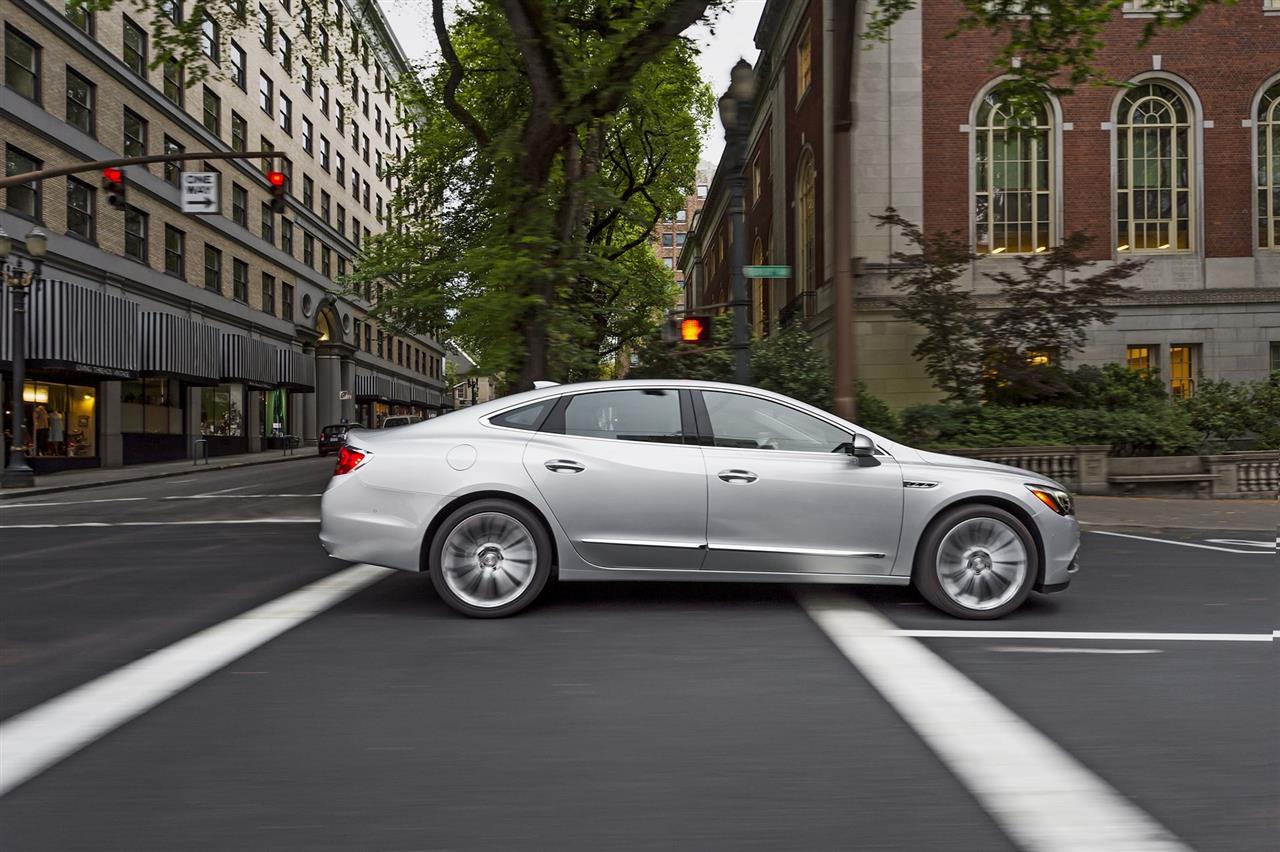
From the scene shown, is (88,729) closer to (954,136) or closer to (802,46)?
(954,136)

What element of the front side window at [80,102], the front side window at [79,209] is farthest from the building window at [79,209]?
the front side window at [80,102]

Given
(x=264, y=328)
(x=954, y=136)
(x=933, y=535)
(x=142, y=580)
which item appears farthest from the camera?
(x=264, y=328)

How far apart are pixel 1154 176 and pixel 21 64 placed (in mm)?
29494

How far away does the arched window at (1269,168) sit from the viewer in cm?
2255

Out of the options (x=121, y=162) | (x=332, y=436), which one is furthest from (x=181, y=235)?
(x=121, y=162)

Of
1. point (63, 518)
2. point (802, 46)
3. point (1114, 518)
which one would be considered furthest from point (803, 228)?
point (63, 518)

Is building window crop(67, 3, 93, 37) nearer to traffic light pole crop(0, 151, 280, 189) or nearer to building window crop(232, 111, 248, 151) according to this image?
building window crop(232, 111, 248, 151)

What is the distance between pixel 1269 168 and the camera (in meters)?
22.6

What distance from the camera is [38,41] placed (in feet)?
86.6

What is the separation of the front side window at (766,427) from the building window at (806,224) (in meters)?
20.0

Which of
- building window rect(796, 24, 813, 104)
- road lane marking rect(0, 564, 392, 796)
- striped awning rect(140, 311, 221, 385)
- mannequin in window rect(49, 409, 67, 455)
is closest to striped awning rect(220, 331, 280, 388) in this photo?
striped awning rect(140, 311, 221, 385)

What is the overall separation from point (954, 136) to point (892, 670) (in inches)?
792

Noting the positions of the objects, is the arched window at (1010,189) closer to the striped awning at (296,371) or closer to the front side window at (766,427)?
the front side window at (766,427)

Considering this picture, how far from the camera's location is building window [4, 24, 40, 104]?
25.2 m
